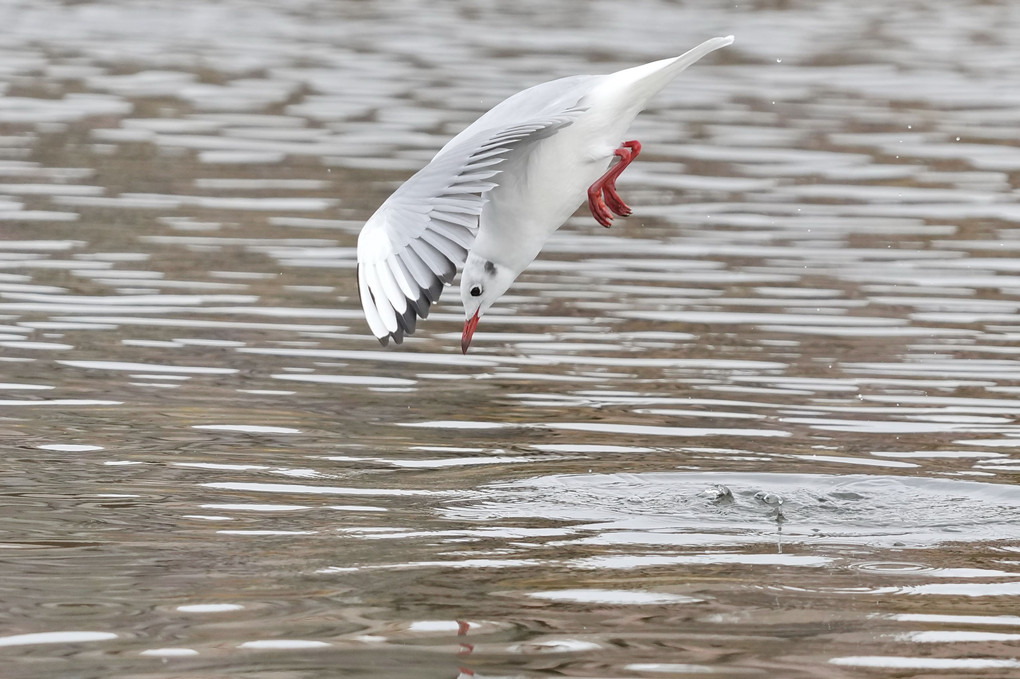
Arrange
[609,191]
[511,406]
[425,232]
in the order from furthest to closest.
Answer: [511,406] < [609,191] < [425,232]

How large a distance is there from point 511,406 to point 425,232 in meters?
2.39

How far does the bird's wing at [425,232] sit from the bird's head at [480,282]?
1.51ft

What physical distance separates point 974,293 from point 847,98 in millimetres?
8091

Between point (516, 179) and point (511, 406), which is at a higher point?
point (516, 179)

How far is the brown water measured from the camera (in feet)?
18.0

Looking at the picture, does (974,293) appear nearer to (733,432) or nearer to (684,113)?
(733,432)

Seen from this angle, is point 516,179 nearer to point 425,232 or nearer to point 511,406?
point 425,232

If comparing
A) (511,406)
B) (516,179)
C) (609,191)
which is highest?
(516,179)

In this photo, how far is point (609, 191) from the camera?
7664mm

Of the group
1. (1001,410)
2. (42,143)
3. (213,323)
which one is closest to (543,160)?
(1001,410)

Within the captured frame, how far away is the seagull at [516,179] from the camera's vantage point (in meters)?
6.31

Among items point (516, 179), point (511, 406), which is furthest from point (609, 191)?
point (511, 406)

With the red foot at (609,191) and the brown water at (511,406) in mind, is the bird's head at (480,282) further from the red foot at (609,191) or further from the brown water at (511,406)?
the brown water at (511,406)

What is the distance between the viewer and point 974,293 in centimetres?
1094
